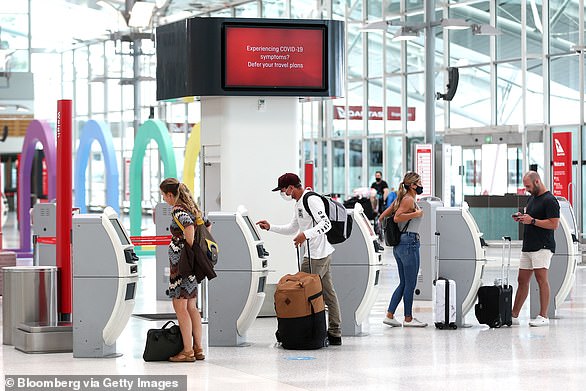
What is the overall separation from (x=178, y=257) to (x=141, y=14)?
52.3 feet

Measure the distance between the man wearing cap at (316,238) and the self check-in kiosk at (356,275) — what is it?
56 cm

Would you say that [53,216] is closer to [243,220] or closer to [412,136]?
[243,220]

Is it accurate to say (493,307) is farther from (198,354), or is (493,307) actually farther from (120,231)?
(120,231)

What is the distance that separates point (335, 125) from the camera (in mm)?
33812

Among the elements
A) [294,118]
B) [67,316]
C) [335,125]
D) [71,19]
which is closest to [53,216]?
[294,118]

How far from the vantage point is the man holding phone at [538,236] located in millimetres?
11062

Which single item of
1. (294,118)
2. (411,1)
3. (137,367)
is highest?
(411,1)

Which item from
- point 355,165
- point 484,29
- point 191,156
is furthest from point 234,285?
point 355,165

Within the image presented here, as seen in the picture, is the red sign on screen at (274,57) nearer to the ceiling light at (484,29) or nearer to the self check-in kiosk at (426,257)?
the self check-in kiosk at (426,257)

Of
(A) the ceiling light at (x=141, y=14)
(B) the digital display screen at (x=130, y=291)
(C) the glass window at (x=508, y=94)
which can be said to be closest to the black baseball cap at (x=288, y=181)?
(B) the digital display screen at (x=130, y=291)

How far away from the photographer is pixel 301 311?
30.7 feet

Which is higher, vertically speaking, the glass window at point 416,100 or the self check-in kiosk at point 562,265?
the glass window at point 416,100

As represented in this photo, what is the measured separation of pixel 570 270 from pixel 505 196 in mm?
13483

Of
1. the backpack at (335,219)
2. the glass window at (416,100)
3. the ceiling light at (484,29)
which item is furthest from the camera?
the glass window at (416,100)
